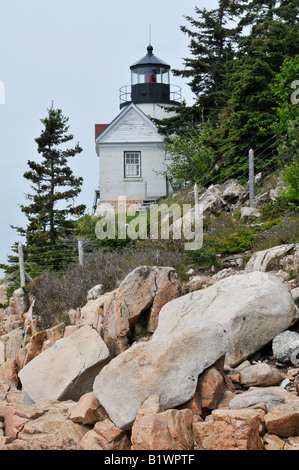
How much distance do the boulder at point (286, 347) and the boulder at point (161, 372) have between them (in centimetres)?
107

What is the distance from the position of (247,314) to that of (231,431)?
86.3 inches

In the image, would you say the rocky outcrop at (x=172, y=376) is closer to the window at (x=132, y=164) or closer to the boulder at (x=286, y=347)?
the boulder at (x=286, y=347)

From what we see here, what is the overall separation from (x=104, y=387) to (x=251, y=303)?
94.4 inches

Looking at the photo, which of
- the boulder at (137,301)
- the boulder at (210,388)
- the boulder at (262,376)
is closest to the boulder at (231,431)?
the boulder at (210,388)

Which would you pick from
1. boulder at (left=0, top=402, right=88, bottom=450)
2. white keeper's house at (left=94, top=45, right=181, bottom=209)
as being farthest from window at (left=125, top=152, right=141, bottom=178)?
boulder at (left=0, top=402, right=88, bottom=450)

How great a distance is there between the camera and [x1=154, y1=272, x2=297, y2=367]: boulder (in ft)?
24.8

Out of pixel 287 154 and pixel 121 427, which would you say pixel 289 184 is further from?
pixel 121 427

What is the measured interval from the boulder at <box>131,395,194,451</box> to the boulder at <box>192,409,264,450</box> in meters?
0.15

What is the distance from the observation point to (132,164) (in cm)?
2900

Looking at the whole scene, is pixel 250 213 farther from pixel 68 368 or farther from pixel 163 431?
pixel 163 431

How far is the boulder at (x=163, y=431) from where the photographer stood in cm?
577

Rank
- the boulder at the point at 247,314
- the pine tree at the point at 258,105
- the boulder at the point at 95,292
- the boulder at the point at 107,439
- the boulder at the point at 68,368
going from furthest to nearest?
the pine tree at the point at 258,105 < the boulder at the point at 95,292 < the boulder at the point at 68,368 < the boulder at the point at 247,314 < the boulder at the point at 107,439

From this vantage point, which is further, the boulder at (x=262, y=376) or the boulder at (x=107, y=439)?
the boulder at (x=262, y=376)
